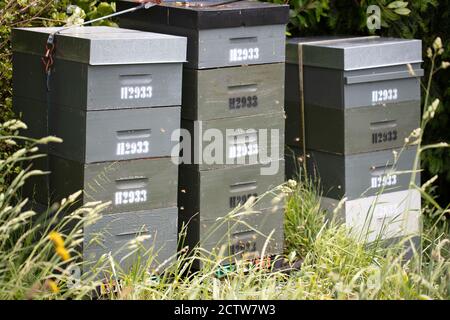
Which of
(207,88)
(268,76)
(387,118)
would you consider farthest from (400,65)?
(207,88)

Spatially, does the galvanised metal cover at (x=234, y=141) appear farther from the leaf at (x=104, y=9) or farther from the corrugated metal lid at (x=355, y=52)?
the leaf at (x=104, y=9)

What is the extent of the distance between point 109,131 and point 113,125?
3cm

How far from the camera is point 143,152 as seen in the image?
4.61m

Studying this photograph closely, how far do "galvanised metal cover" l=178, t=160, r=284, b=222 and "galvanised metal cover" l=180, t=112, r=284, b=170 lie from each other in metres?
0.04

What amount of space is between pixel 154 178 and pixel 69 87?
0.60 m

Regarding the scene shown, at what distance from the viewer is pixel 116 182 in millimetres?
4531

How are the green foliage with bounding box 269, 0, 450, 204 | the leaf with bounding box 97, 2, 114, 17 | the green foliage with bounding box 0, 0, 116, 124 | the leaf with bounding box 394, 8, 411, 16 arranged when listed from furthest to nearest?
the green foliage with bounding box 269, 0, 450, 204 → the leaf with bounding box 394, 8, 411, 16 → the leaf with bounding box 97, 2, 114, 17 → the green foliage with bounding box 0, 0, 116, 124

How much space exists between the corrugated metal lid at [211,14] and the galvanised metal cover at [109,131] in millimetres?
471

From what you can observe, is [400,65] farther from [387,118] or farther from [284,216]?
[284,216]

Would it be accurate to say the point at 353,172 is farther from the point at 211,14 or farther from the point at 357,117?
the point at 211,14

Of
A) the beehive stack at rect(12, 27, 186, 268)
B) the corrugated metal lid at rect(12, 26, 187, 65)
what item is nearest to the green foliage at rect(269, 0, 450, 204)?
the corrugated metal lid at rect(12, 26, 187, 65)

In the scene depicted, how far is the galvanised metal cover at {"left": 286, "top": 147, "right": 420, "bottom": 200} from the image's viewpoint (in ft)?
18.1

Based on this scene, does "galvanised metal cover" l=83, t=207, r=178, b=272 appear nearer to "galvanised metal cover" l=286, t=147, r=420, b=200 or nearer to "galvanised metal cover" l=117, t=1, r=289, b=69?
"galvanised metal cover" l=117, t=1, r=289, b=69

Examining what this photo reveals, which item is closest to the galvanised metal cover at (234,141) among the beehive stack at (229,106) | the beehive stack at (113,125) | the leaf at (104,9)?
the beehive stack at (229,106)
